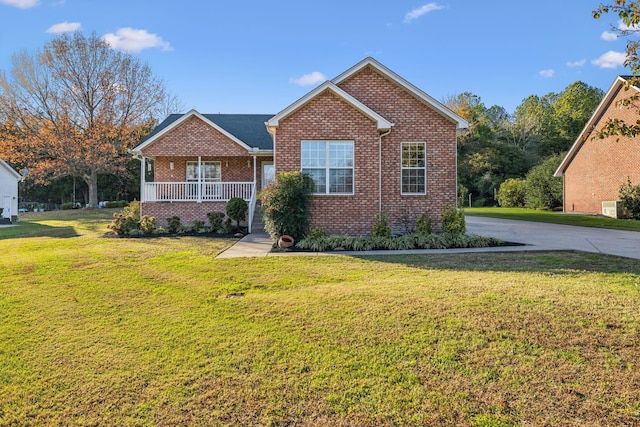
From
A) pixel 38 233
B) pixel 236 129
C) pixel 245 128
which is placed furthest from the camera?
pixel 245 128

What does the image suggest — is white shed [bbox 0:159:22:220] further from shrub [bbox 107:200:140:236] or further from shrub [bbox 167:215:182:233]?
shrub [bbox 167:215:182:233]

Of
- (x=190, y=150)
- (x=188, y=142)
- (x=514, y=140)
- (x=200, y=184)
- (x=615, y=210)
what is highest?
(x=514, y=140)

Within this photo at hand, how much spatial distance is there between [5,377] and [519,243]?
11620 mm

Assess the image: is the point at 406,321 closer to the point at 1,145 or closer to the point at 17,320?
the point at 17,320

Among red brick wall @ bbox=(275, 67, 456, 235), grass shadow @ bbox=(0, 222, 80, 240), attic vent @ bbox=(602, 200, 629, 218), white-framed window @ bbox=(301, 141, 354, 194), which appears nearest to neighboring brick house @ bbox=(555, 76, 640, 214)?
attic vent @ bbox=(602, 200, 629, 218)

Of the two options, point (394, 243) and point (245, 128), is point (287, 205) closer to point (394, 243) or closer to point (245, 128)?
point (394, 243)

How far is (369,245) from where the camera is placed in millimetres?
10625

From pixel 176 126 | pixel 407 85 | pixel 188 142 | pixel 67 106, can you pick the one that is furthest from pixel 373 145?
pixel 67 106

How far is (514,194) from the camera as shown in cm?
3706

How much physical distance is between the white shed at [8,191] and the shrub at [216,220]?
1947 centimetres

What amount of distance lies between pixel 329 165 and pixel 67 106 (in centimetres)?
2696

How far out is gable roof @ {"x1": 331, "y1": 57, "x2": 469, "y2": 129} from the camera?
41.2ft

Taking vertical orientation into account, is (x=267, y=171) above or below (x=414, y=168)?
above

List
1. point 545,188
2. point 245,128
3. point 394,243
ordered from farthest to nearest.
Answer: point 545,188
point 245,128
point 394,243
